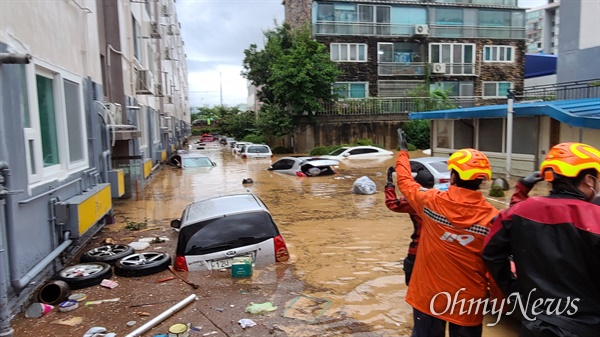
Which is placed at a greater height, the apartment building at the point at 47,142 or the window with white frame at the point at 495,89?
the window with white frame at the point at 495,89

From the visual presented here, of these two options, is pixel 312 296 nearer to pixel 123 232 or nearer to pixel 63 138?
pixel 63 138

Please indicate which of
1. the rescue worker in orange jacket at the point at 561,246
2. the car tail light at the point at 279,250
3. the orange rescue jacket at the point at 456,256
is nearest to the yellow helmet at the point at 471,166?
the orange rescue jacket at the point at 456,256

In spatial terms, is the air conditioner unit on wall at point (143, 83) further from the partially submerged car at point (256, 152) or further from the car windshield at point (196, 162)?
the partially submerged car at point (256, 152)

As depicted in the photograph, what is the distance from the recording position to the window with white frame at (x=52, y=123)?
566 centimetres

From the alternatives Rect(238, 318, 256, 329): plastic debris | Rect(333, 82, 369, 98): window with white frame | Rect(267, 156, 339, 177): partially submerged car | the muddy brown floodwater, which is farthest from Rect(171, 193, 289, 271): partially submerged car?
Rect(333, 82, 369, 98): window with white frame

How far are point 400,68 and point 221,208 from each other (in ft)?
101

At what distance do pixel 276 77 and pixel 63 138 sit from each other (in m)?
24.2

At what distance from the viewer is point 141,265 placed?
6453 mm

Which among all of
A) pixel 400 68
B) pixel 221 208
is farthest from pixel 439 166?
pixel 400 68

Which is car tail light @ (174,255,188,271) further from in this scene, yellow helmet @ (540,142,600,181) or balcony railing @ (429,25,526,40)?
balcony railing @ (429,25,526,40)

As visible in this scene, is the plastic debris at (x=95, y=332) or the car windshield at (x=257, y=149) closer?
the plastic debris at (x=95, y=332)

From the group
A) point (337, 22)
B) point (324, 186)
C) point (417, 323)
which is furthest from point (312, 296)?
point (337, 22)

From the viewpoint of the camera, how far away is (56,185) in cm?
624

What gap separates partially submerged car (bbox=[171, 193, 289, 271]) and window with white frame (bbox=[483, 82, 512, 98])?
34597 mm
